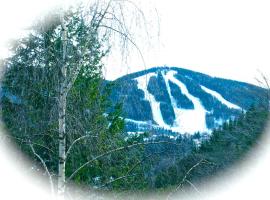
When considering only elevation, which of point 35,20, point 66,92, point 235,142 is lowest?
point 235,142

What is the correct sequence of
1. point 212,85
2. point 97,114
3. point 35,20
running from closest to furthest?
point 35,20
point 97,114
point 212,85

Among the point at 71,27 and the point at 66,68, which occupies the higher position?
the point at 71,27

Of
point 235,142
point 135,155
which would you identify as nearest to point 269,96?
point 235,142

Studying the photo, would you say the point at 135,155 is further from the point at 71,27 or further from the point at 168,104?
the point at 71,27

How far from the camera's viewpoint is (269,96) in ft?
59.5

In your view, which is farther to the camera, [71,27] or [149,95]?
[71,27]

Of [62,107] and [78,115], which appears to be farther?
[78,115]

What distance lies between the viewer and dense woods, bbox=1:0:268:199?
430 cm

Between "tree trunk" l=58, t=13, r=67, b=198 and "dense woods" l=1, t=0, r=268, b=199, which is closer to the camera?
"dense woods" l=1, t=0, r=268, b=199

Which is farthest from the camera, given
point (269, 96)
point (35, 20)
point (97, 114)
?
point (269, 96)

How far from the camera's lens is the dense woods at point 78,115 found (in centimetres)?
430

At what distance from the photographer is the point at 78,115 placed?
481 centimetres

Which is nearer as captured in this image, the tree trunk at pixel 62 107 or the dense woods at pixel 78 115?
the dense woods at pixel 78 115

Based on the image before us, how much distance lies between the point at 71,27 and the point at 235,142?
1521 cm
